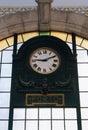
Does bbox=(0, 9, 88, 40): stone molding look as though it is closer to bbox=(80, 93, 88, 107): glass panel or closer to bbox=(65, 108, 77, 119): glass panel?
bbox=(80, 93, 88, 107): glass panel

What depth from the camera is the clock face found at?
14.3 m

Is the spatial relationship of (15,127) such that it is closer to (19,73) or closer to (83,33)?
(19,73)

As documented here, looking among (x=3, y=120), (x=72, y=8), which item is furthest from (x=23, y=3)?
(x=3, y=120)

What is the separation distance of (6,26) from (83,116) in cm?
397

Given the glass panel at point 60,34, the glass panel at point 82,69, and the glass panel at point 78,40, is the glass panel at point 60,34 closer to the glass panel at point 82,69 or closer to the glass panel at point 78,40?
the glass panel at point 78,40

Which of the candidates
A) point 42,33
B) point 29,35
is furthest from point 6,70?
point 42,33

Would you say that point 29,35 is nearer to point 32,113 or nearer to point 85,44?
point 85,44

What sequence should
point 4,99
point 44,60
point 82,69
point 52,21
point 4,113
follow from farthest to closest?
point 52,21
point 82,69
point 44,60
point 4,99
point 4,113

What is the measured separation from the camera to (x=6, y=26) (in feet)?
49.0

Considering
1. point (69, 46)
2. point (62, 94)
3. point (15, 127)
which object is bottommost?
point (15, 127)

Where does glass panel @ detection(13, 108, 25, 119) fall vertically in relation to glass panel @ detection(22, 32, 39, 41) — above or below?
below

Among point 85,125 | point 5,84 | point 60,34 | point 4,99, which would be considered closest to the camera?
point 85,125

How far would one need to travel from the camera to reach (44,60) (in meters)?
14.4

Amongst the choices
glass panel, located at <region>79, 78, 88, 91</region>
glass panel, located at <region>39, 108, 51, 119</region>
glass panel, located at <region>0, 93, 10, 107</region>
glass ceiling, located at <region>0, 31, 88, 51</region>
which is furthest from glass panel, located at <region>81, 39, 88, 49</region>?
glass panel, located at <region>0, 93, 10, 107</region>
